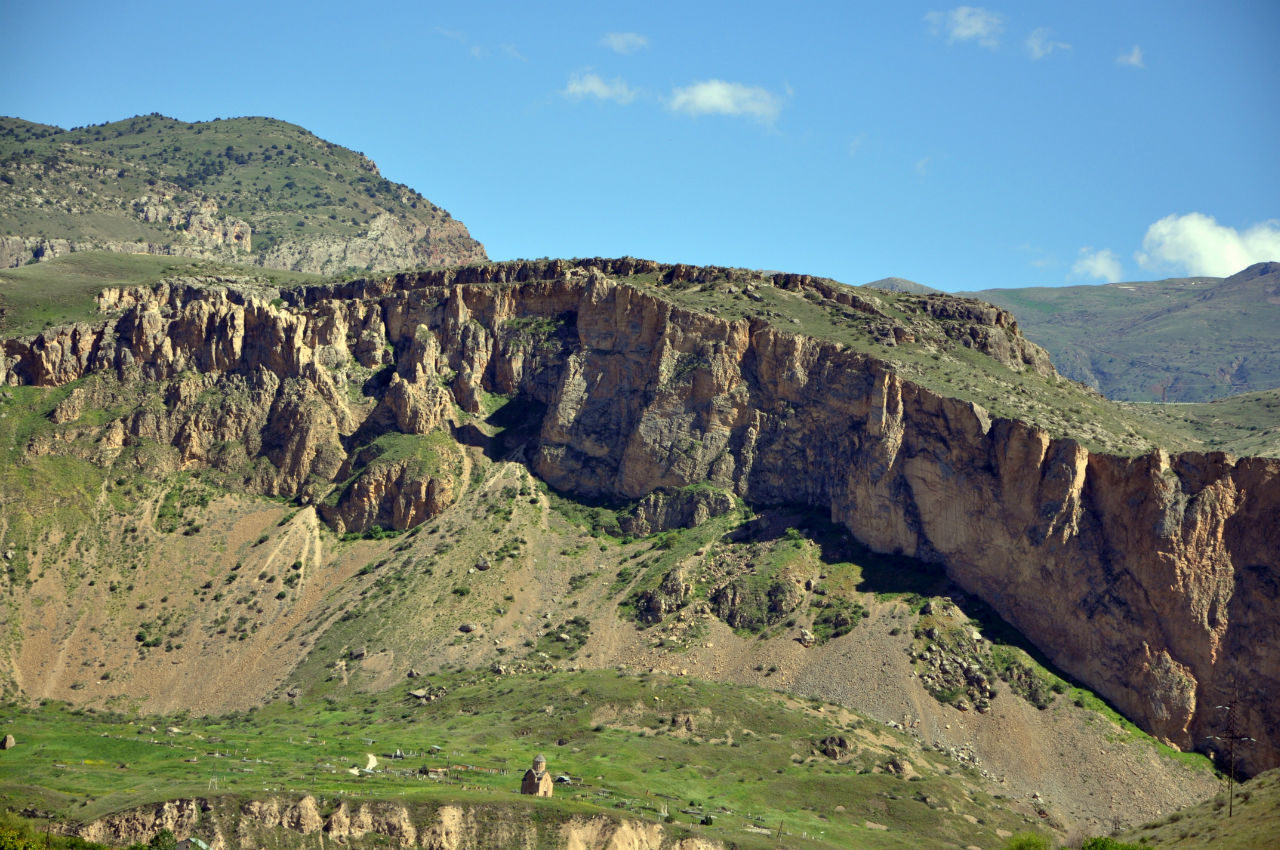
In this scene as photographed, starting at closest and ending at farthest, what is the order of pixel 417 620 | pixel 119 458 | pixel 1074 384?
1. pixel 417 620
2. pixel 119 458
3. pixel 1074 384

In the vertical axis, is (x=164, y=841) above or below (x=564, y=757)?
below

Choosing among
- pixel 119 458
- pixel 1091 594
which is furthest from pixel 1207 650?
pixel 119 458

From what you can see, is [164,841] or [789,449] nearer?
[164,841]

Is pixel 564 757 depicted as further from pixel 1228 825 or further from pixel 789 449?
pixel 1228 825

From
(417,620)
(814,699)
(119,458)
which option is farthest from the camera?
(119,458)

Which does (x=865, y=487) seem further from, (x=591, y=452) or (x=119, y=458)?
(x=119, y=458)

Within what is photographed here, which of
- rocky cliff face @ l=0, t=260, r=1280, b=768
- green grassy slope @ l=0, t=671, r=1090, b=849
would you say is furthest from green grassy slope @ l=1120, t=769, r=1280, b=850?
rocky cliff face @ l=0, t=260, r=1280, b=768

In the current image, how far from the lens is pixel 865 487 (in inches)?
6540

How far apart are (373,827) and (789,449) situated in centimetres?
8969

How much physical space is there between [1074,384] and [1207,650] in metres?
61.4

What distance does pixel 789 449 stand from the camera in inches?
6964

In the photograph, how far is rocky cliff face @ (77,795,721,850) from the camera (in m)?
101

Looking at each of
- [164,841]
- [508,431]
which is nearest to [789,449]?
[508,431]

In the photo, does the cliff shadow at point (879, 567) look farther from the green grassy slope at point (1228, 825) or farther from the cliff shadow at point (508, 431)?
the cliff shadow at point (508, 431)
